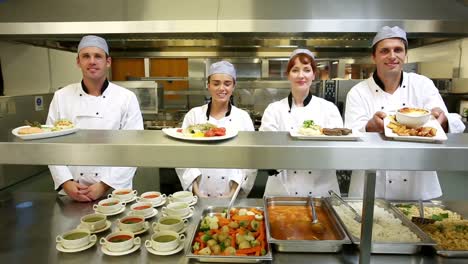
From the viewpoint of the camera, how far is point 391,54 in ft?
5.76

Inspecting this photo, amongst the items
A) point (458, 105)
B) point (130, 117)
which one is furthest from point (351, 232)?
A: point (458, 105)

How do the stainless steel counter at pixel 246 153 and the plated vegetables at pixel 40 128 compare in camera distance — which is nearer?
the stainless steel counter at pixel 246 153

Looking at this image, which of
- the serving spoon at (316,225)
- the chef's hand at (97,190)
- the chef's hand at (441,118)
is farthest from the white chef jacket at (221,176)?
the chef's hand at (441,118)

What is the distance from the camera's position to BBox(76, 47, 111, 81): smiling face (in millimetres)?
1962

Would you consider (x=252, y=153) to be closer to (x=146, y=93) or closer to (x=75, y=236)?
(x=75, y=236)

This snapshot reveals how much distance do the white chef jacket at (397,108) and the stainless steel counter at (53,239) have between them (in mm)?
759

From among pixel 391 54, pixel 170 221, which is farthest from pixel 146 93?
pixel 391 54

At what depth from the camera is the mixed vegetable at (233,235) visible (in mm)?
1107

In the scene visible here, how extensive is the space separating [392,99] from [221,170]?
117 cm

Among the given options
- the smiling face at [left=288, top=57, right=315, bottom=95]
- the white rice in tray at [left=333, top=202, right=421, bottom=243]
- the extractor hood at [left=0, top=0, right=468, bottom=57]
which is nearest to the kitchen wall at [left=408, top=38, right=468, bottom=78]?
the extractor hood at [left=0, top=0, right=468, bottom=57]

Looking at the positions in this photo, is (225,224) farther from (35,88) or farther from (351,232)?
(35,88)

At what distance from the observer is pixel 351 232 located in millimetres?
1192

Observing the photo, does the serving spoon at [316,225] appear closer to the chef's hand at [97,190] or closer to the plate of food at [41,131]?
the plate of food at [41,131]

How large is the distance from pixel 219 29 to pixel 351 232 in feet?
6.22
